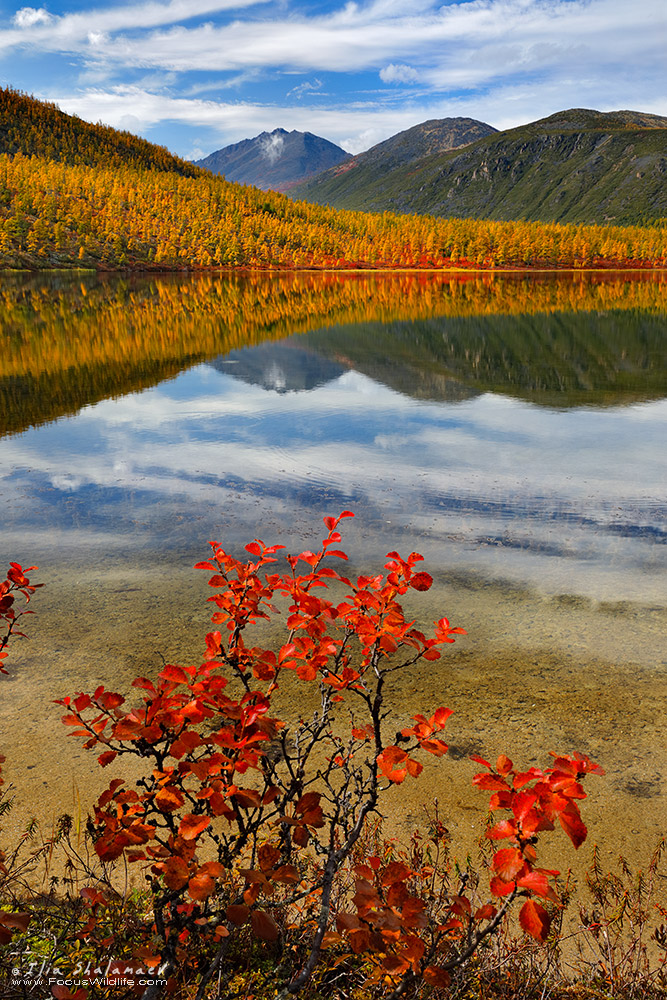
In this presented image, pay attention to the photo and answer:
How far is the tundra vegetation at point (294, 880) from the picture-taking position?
8.40ft

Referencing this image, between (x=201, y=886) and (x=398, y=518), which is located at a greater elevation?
(x=201, y=886)

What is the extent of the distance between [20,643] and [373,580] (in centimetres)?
571

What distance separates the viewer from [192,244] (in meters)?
190

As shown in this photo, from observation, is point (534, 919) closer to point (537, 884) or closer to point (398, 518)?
point (537, 884)

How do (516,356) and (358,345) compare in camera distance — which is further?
(358,345)

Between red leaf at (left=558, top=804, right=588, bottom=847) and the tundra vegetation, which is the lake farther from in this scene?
red leaf at (left=558, top=804, right=588, bottom=847)

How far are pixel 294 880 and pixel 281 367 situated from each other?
1094 inches

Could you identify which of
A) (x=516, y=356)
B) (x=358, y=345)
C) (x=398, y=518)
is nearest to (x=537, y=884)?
(x=398, y=518)

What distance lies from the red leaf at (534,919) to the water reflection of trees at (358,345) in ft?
63.5

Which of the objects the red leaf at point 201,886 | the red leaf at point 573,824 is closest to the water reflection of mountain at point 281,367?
the red leaf at point 201,886

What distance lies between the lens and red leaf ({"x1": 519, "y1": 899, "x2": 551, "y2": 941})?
212 centimetres

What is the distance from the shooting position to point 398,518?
11539 mm

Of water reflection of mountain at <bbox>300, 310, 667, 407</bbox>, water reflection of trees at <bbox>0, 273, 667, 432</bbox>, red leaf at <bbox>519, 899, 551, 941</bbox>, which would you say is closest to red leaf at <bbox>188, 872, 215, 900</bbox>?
red leaf at <bbox>519, 899, 551, 941</bbox>

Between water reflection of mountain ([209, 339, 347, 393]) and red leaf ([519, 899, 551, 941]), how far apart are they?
23.0 meters
